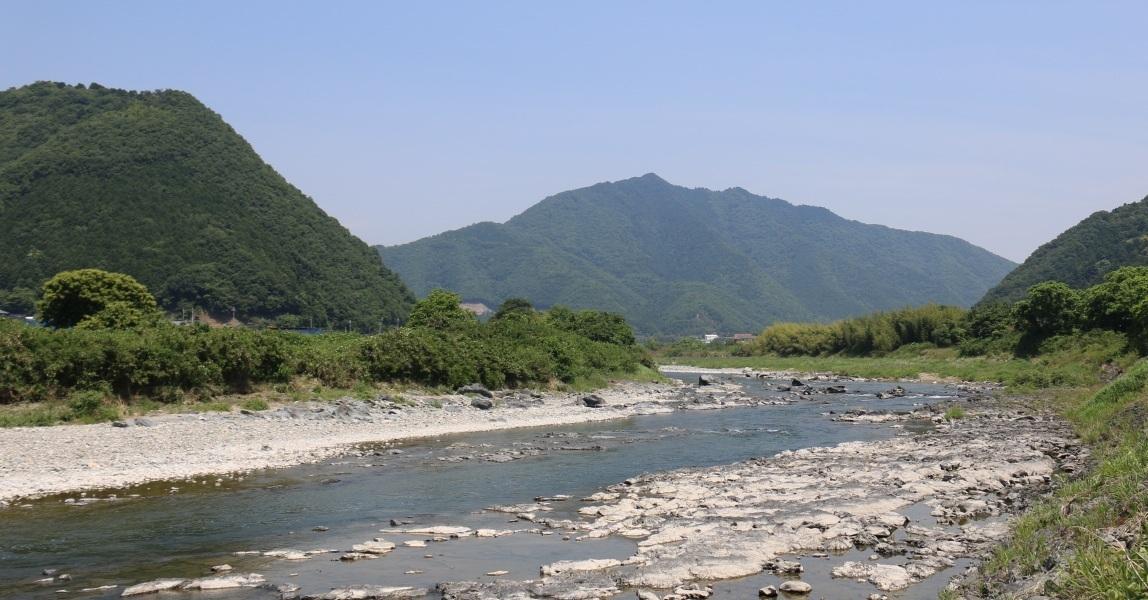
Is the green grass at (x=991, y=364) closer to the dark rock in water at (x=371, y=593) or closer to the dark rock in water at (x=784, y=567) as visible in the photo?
the dark rock in water at (x=784, y=567)

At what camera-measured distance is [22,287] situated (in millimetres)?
89062

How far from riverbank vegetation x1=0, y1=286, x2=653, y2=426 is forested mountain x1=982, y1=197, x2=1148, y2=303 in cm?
7961

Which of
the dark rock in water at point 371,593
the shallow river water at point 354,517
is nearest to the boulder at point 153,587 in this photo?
the shallow river water at point 354,517

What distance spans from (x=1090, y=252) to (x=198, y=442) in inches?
4962

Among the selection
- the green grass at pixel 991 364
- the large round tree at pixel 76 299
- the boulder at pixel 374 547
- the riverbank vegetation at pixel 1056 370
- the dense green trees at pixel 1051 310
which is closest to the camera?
the riverbank vegetation at pixel 1056 370

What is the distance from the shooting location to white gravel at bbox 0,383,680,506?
72.1 feet

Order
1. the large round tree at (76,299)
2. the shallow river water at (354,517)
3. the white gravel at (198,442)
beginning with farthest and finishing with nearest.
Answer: the large round tree at (76,299) → the white gravel at (198,442) → the shallow river water at (354,517)

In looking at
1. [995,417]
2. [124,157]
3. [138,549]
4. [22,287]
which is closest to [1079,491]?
[138,549]

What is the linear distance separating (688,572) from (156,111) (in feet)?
446

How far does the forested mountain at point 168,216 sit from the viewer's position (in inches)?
3664

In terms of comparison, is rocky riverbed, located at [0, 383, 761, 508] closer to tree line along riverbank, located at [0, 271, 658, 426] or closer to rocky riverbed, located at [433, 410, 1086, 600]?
tree line along riverbank, located at [0, 271, 658, 426]

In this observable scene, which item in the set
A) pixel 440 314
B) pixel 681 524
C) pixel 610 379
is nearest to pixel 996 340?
pixel 610 379

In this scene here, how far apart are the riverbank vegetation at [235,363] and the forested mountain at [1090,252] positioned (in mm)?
79612

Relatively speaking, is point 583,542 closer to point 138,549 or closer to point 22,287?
point 138,549
